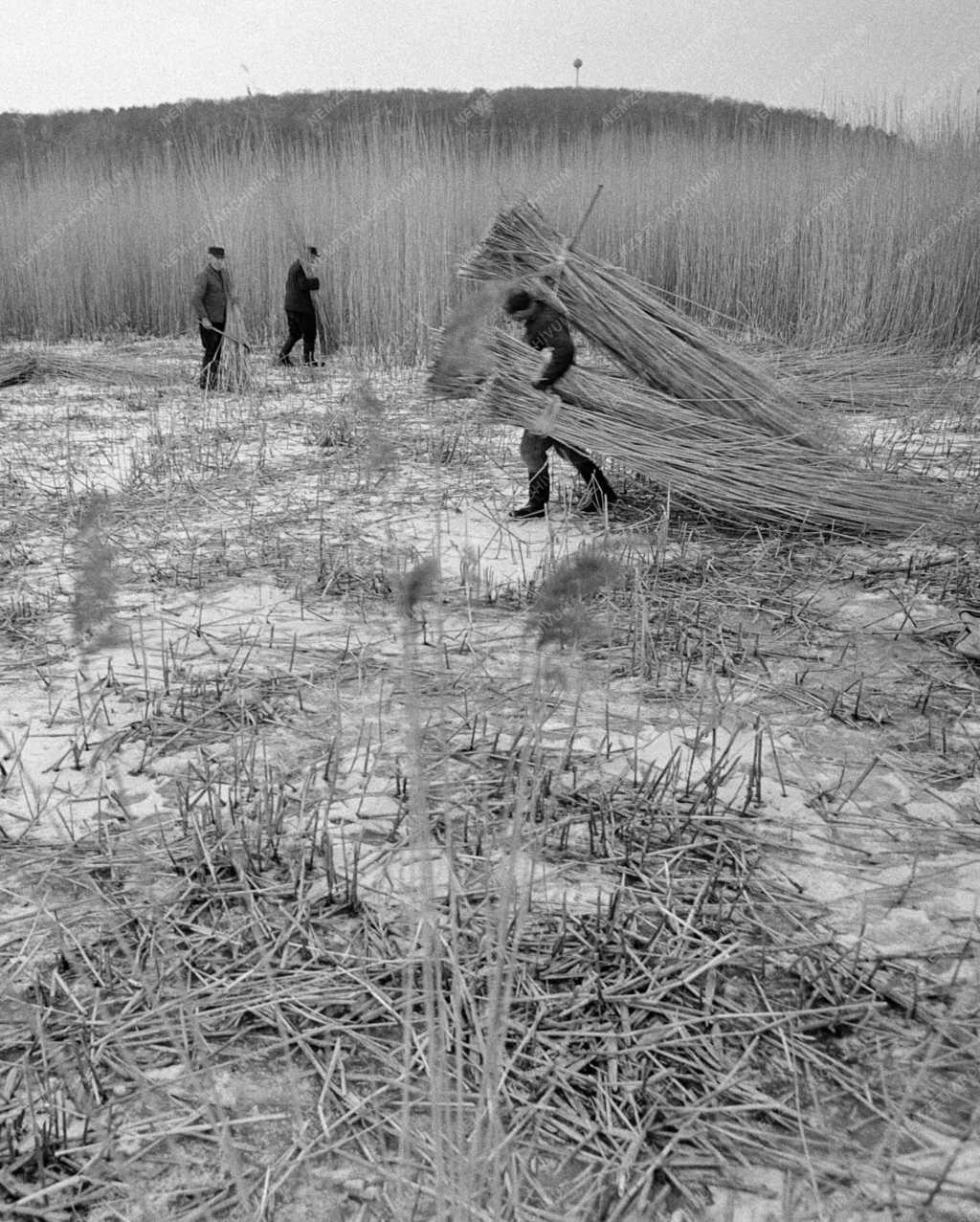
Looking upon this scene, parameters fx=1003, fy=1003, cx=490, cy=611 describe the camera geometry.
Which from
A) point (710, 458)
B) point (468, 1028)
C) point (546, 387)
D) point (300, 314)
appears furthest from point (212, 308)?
point (468, 1028)

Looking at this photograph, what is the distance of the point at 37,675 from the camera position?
2.23 meters

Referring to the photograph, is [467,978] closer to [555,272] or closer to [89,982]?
[89,982]

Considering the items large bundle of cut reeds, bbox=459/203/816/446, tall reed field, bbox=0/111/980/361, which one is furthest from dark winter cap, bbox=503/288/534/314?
tall reed field, bbox=0/111/980/361

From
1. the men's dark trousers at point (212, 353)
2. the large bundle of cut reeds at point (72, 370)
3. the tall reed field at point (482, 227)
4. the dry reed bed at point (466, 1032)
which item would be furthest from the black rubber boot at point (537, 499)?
the large bundle of cut reeds at point (72, 370)

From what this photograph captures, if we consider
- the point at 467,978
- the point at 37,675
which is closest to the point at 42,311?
the point at 37,675

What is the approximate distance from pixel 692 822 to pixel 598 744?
11.5 inches

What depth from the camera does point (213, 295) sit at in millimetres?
6973

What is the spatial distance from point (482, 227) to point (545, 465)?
5410mm

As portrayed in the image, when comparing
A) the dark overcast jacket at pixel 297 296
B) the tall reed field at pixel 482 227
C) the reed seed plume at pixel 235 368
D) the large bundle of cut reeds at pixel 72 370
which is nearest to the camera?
the reed seed plume at pixel 235 368

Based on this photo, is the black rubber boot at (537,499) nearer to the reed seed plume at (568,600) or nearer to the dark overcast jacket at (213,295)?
the reed seed plume at (568,600)

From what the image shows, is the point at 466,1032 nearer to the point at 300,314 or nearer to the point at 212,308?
the point at 212,308

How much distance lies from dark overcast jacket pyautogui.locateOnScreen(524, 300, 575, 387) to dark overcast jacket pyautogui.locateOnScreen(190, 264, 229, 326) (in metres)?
4.00

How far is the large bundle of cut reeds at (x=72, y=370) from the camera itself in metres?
6.81

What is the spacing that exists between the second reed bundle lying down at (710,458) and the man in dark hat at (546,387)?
0.29ft
